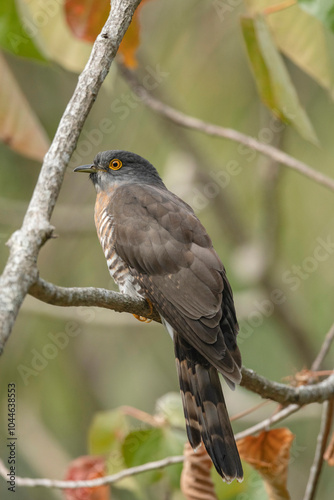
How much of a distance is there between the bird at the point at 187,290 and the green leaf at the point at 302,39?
913 mm

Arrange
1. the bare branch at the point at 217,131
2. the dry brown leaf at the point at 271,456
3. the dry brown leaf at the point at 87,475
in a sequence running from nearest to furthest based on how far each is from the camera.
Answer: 1. the dry brown leaf at the point at 271,456
2. the dry brown leaf at the point at 87,475
3. the bare branch at the point at 217,131

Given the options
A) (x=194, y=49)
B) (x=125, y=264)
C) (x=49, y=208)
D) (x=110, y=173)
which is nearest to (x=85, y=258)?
(x=194, y=49)

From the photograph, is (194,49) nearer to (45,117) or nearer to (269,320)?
(45,117)

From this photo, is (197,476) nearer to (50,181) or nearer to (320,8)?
(50,181)

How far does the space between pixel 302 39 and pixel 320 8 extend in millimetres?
760

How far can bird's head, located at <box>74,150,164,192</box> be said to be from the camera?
3.92m

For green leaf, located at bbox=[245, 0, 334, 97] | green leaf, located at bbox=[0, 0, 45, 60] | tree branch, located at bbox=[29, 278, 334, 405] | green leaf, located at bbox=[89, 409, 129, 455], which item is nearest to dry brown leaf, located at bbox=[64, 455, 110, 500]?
green leaf, located at bbox=[89, 409, 129, 455]

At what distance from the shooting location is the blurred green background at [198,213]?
5605 mm

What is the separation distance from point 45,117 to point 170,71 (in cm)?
129

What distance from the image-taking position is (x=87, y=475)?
3.43 m

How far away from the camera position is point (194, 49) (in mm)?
6293

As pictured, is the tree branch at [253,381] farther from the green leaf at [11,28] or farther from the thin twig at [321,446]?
the green leaf at [11,28]

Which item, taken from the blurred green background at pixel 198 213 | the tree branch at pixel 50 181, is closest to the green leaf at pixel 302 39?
the tree branch at pixel 50 181

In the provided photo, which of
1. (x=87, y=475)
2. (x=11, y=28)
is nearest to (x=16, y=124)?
(x=11, y=28)
